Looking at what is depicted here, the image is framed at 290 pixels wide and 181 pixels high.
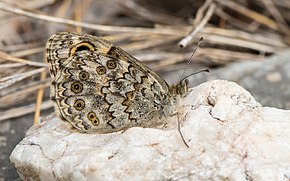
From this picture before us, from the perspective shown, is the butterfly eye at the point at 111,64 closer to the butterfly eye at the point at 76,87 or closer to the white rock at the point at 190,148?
→ the butterfly eye at the point at 76,87

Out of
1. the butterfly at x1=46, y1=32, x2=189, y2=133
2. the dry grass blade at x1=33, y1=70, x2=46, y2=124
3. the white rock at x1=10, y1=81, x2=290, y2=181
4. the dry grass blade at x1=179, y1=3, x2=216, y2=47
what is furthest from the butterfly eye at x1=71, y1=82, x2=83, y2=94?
the dry grass blade at x1=179, y1=3, x2=216, y2=47

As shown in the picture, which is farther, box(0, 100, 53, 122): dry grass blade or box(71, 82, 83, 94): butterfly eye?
box(0, 100, 53, 122): dry grass blade

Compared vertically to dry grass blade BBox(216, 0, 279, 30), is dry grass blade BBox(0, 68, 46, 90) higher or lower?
lower

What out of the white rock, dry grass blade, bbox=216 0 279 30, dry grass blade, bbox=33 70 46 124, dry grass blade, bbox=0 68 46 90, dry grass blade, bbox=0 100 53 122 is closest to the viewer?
the white rock

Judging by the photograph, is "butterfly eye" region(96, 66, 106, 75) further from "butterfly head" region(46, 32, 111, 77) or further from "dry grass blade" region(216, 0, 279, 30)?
"dry grass blade" region(216, 0, 279, 30)

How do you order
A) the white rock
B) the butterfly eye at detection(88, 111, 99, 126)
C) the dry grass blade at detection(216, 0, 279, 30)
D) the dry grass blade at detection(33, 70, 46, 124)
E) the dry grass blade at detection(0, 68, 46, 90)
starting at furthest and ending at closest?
1. the dry grass blade at detection(216, 0, 279, 30)
2. the dry grass blade at detection(33, 70, 46, 124)
3. the dry grass blade at detection(0, 68, 46, 90)
4. the butterfly eye at detection(88, 111, 99, 126)
5. the white rock

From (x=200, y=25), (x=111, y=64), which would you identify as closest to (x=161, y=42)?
(x=200, y=25)

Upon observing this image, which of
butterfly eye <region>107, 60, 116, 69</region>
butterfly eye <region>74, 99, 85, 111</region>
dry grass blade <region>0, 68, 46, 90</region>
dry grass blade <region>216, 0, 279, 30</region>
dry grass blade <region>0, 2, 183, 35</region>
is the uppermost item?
dry grass blade <region>216, 0, 279, 30</region>
